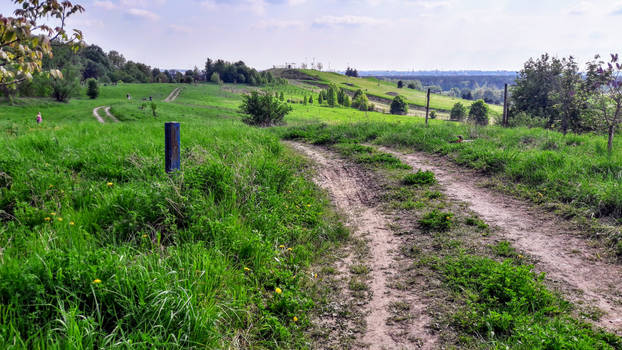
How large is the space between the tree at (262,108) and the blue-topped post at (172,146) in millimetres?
23456

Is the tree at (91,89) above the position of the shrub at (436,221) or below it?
above

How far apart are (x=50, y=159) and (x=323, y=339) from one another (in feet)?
18.8

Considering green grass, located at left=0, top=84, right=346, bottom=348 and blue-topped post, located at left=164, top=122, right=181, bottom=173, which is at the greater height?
blue-topped post, located at left=164, top=122, right=181, bottom=173

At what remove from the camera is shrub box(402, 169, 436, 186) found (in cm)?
750

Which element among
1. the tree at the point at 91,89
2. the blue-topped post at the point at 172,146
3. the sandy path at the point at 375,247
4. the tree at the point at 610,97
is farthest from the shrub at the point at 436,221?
the tree at the point at 91,89

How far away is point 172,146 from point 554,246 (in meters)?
5.15

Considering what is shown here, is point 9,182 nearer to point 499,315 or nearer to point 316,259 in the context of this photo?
point 316,259

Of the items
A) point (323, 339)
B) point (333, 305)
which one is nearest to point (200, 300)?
point (323, 339)

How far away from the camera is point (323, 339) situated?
3.18m

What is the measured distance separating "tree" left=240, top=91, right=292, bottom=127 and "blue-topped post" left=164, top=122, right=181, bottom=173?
77.0 feet

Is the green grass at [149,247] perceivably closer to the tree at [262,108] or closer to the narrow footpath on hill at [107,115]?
the tree at [262,108]

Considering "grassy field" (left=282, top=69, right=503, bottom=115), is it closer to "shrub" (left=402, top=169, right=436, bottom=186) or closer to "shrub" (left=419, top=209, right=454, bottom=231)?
"shrub" (left=402, top=169, right=436, bottom=186)

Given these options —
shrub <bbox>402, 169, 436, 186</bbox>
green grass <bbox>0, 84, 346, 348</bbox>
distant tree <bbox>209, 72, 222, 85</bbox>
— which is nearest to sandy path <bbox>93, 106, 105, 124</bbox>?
green grass <bbox>0, 84, 346, 348</bbox>

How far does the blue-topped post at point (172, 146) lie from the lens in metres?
5.14
